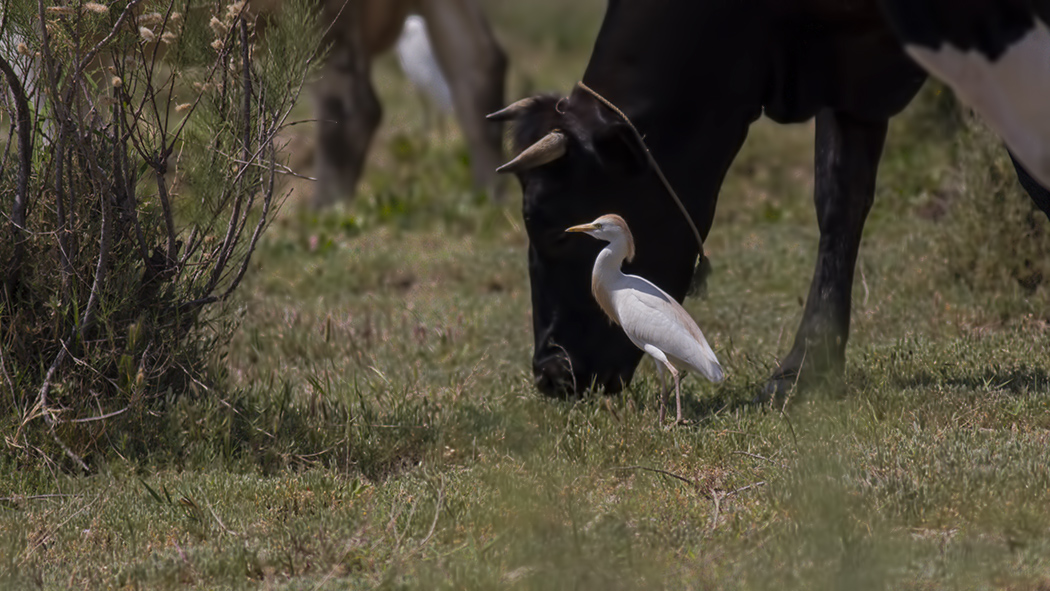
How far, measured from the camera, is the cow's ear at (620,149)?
456 cm

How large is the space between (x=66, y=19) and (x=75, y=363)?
3.47 feet

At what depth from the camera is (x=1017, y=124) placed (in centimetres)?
306

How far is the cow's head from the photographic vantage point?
460 cm

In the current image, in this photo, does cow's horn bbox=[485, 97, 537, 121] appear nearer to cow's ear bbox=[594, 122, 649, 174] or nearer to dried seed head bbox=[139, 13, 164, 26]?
cow's ear bbox=[594, 122, 649, 174]

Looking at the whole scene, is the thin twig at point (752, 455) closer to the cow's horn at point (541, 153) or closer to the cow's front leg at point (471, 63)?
the cow's horn at point (541, 153)

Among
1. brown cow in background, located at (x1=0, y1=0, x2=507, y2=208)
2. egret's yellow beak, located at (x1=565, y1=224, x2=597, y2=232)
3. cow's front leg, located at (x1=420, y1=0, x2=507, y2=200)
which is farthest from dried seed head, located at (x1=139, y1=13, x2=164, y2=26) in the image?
cow's front leg, located at (x1=420, y1=0, x2=507, y2=200)

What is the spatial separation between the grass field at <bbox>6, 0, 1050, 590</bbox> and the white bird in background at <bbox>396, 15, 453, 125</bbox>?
655 centimetres

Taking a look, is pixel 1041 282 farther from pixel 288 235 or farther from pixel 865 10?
pixel 288 235

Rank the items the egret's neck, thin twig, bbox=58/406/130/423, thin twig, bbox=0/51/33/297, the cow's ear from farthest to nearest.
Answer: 1. the cow's ear
2. the egret's neck
3. thin twig, bbox=0/51/33/297
4. thin twig, bbox=58/406/130/423

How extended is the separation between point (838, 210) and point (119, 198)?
2.60 metres

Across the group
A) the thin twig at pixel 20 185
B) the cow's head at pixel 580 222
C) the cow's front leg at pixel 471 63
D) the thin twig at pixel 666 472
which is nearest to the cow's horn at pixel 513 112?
the cow's head at pixel 580 222

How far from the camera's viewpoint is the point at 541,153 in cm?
448

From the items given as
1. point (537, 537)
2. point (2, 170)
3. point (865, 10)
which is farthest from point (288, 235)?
point (537, 537)

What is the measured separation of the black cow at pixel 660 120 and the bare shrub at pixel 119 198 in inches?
35.1
